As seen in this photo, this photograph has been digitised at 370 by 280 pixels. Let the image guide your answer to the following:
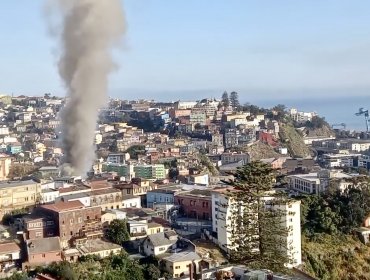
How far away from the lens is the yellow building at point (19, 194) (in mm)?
→ 18625

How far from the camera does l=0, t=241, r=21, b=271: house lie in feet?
45.9

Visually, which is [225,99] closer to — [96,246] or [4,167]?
[4,167]

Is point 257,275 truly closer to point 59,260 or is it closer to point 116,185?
point 59,260

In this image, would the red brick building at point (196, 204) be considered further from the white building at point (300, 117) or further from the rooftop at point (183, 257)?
the white building at point (300, 117)

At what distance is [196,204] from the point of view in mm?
17766

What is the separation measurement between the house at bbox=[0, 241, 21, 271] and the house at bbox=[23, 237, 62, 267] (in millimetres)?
310

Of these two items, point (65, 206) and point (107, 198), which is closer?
point (65, 206)

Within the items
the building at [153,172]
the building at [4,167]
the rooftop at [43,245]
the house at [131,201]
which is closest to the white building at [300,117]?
the building at [153,172]

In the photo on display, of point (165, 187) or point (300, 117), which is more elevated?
point (300, 117)

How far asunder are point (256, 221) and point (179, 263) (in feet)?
20.6

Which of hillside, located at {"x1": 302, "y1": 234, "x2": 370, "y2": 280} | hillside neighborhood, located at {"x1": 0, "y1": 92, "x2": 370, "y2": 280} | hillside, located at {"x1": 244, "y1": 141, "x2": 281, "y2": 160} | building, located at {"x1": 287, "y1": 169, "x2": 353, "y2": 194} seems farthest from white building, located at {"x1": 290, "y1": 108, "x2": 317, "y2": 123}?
hillside, located at {"x1": 302, "y1": 234, "x2": 370, "y2": 280}

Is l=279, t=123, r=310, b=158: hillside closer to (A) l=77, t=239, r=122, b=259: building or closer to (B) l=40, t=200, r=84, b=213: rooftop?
(B) l=40, t=200, r=84, b=213: rooftop

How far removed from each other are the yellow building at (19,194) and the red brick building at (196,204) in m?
4.47

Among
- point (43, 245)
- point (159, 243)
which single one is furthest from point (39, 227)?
point (159, 243)
